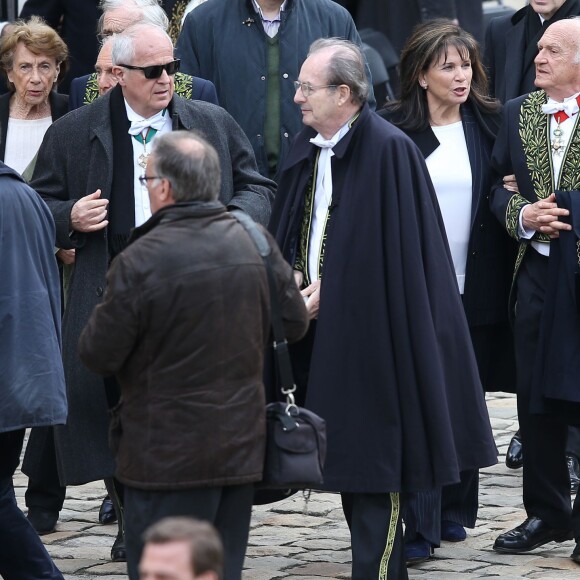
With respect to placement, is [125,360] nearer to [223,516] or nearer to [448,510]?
[223,516]

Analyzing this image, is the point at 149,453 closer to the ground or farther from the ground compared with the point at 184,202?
closer to the ground

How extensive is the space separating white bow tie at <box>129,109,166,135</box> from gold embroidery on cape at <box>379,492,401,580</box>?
71.6 inches

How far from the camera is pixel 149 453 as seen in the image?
5000 mm

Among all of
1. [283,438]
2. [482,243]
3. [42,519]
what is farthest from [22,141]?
[283,438]

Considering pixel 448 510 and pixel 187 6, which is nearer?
pixel 448 510

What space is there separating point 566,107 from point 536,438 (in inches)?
54.7

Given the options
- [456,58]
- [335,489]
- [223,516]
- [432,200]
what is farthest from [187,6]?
[223,516]

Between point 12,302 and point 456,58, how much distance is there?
2404 mm

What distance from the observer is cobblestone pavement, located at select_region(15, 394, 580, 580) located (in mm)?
6707

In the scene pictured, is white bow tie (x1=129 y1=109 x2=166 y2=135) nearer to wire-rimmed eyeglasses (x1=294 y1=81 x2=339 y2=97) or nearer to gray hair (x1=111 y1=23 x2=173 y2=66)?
gray hair (x1=111 y1=23 x2=173 y2=66)

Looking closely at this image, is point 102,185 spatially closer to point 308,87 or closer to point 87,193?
point 87,193

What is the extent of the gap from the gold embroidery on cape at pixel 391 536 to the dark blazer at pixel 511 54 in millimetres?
2885

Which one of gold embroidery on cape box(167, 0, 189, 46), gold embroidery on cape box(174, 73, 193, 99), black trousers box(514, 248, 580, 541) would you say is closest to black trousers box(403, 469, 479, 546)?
black trousers box(514, 248, 580, 541)

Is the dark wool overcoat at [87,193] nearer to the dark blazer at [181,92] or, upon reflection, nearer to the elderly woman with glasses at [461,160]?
the dark blazer at [181,92]
